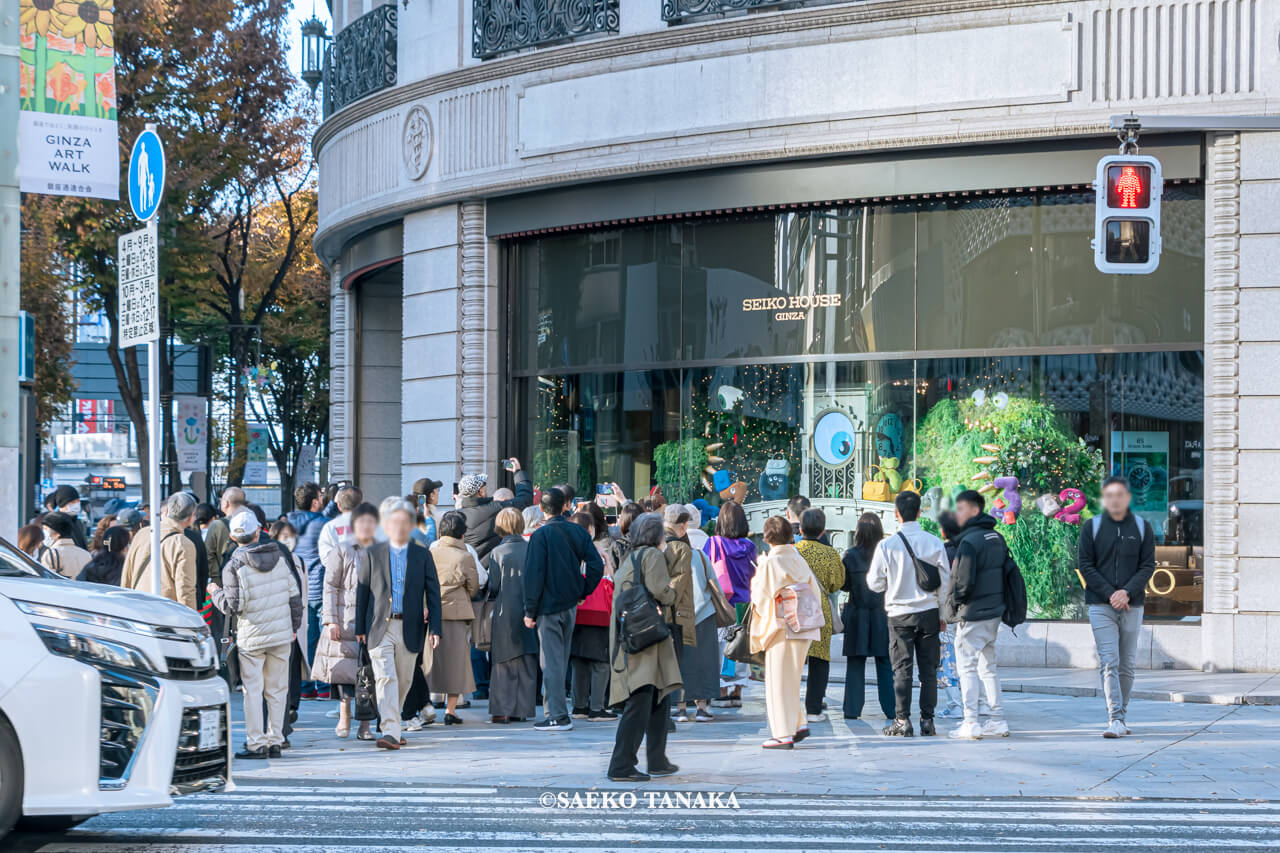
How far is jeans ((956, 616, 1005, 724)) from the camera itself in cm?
1207

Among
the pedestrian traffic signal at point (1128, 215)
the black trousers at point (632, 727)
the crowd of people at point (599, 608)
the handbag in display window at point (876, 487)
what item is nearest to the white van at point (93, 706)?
the crowd of people at point (599, 608)

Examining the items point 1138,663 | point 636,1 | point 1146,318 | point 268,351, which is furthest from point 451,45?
point 268,351

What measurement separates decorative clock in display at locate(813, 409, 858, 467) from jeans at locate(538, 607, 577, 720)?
5661mm

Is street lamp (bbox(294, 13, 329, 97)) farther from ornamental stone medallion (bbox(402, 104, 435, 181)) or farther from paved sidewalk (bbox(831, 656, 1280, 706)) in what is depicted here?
paved sidewalk (bbox(831, 656, 1280, 706))

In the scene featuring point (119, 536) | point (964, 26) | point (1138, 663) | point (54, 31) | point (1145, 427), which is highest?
point (964, 26)

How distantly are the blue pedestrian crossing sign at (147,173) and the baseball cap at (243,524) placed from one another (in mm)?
2187

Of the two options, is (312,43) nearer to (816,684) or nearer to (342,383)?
(342,383)

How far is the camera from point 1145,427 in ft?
53.7

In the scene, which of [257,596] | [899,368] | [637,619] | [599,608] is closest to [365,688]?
[257,596]

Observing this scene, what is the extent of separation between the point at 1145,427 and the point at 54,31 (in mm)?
11143

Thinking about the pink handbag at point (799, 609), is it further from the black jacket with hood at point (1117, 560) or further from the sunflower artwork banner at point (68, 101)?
the sunflower artwork banner at point (68, 101)

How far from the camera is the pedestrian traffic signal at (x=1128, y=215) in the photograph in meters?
13.0

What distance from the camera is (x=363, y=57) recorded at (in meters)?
21.8

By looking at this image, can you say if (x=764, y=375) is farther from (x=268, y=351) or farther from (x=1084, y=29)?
(x=268, y=351)
